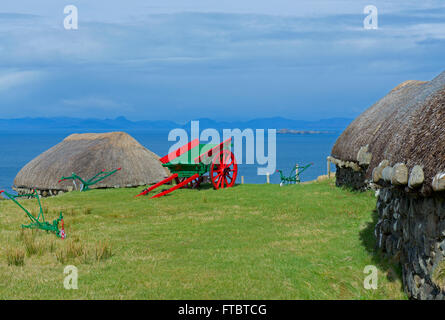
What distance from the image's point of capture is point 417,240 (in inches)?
278

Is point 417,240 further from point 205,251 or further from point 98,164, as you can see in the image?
point 98,164

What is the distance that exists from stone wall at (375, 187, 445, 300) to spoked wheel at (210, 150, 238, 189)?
1239cm

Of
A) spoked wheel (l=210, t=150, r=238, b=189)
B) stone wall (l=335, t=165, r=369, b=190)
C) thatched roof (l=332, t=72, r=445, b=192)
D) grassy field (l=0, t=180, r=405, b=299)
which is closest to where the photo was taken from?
thatched roof (l=332, t=72, r=445, b=192)

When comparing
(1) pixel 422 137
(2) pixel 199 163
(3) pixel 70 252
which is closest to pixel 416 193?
(1) pixel 422 137

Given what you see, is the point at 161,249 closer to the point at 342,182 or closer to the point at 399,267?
the point at 399,267

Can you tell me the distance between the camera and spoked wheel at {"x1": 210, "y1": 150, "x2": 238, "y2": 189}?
20.9 m

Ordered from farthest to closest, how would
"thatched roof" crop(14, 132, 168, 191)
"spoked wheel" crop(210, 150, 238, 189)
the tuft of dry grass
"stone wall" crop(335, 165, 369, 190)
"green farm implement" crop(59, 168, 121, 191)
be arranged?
1. "thatched roof" crop(14, 132, 168, 191)
2. "green farm implement" crop(59, 168, 121, 191)
3. "spoked wheel" crop(210, 150, 238, 189)
4. "stone wall" crop(335, 165, 369, 190)
5. the tuft of dry grass

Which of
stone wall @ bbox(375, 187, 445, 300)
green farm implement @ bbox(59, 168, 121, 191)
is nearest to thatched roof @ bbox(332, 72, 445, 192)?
stone wall @ bbox(375, 187, 445, 300)

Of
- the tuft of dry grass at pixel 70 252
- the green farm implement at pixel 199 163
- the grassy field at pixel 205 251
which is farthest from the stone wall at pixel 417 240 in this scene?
the green farm implement at pixel 199 163

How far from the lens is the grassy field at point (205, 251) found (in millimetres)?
7648

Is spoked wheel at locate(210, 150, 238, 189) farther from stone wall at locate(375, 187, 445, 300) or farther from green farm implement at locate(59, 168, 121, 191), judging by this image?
stone wall at locate(375, 187, 445, 300)

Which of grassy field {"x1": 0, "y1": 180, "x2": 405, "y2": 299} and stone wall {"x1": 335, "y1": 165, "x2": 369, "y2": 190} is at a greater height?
stone wall {"x1": 335, "y1": 165, "x2": 369, "y2": 190}

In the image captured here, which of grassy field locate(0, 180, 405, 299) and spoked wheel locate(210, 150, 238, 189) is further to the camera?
spoked wheel locate(210, 150, 238, 189)
